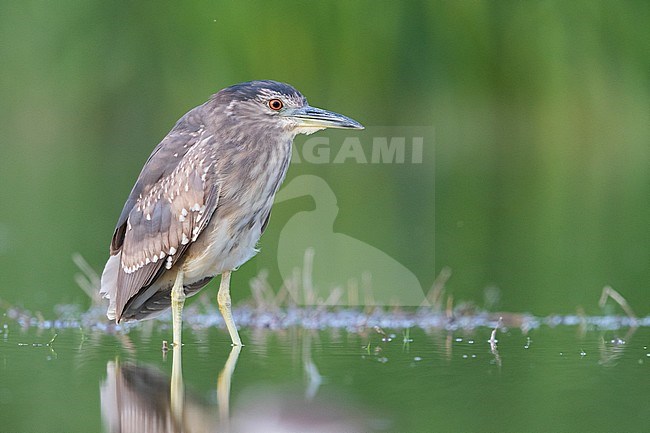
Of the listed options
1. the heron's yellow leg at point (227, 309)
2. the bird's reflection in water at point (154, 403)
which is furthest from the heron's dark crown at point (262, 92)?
the bird's reflection in water at point (154, 403)

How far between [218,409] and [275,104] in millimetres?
2451

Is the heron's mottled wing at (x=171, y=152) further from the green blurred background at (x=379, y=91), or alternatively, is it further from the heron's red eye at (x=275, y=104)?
the green blurred background at (x=379, y=91)

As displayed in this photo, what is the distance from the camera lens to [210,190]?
23.4 ft

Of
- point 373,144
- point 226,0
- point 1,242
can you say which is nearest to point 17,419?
point 1,242

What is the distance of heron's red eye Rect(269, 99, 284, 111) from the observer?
7.30 metres

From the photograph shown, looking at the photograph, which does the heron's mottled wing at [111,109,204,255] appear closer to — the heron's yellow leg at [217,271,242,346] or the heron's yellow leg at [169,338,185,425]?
the heron's yellow leg at [217,271,242,346]

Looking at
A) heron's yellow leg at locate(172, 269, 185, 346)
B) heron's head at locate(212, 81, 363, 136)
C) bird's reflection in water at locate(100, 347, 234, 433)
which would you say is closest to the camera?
bird's reflection in water at locate(100, 347, 234, 433)

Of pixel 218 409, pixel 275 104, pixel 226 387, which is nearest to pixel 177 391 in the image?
pixel 226 387

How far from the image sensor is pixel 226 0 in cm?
1816

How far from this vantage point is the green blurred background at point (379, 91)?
16031mm

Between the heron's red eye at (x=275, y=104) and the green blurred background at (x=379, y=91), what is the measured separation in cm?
661

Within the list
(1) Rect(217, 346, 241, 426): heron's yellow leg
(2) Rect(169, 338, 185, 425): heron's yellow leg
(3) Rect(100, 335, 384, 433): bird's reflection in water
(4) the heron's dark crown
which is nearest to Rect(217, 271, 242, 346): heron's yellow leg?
(1) Rect(217, 346, 241, 426): heron's yellow leg

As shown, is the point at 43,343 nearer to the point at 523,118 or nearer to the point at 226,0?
the point at 226,0

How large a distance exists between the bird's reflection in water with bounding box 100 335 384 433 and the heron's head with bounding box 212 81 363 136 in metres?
1.67
